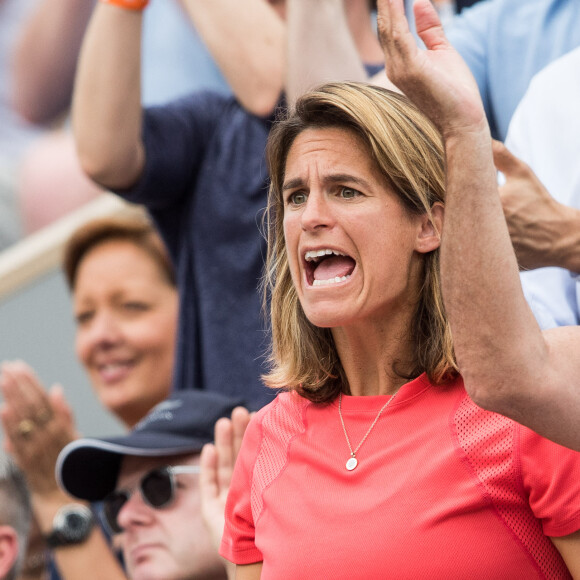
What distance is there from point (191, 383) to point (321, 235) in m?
1.02

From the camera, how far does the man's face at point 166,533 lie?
83.1 inches

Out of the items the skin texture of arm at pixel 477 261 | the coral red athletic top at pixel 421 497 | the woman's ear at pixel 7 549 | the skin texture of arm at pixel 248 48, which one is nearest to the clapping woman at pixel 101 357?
the woman's ear at pixel 7 549

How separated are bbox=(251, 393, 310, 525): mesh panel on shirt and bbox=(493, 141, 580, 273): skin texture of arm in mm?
427

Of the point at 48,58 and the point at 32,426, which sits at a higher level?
the point at 48,58

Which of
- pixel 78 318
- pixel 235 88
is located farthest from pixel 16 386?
pixel 235 88

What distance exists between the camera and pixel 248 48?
7.27 ft

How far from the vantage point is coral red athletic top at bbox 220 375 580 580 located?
1.24 meters

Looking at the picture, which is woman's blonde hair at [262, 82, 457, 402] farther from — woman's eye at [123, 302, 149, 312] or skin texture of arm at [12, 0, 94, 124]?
skin texture of arm at [12, 0, 94, 124]

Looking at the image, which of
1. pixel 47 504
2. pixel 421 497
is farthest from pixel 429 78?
pixel 47 504

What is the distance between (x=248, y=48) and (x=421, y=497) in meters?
1.26

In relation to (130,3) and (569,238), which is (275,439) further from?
(130,3)

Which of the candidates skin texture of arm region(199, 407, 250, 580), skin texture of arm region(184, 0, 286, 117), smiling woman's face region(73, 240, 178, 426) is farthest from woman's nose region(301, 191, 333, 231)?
smiling woman's face region(73, 240, 178, 426)

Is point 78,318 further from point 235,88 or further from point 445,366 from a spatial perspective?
point 445,366

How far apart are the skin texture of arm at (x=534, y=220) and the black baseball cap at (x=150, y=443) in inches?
31.5
